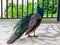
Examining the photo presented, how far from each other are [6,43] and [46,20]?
1.97 m

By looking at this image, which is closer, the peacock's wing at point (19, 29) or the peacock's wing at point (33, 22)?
the peacock's wing at point (19, 29)

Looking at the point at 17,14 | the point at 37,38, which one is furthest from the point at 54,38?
the point at 17,14

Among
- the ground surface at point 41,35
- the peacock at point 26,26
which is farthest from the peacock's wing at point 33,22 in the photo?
the ground surface at point 41,35

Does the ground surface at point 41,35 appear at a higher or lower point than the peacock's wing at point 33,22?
lower

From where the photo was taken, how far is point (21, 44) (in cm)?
326

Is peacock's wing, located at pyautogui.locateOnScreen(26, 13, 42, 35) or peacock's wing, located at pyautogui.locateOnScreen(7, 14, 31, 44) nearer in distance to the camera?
peacock's wing, located at pyautogui.locateOnScreen(7, 14, 31, 44)

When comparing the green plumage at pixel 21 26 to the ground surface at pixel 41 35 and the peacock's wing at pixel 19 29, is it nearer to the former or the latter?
the peacock's wing at pixel 19 29

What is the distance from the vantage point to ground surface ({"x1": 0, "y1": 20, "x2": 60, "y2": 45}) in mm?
3363

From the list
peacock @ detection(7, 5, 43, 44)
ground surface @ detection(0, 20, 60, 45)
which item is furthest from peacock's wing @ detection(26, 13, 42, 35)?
ground surface @ detection(0, 20, 60, 45)

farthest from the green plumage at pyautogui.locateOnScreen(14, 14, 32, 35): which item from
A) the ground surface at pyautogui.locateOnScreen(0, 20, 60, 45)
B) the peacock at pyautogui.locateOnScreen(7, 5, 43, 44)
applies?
the ground surface at pyautogui.locateOnScreen(0, 20, 60, 45)

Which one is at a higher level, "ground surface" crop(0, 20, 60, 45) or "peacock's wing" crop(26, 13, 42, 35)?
"peacock's wing" crop(26, 13, 42, 35)

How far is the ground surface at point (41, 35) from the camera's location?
336 cm

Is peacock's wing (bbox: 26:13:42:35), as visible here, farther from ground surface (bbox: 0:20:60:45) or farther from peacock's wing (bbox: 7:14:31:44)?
ground surface (bbox: 0:20:60:45)

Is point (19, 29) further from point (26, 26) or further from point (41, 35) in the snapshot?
point (41, 35)
